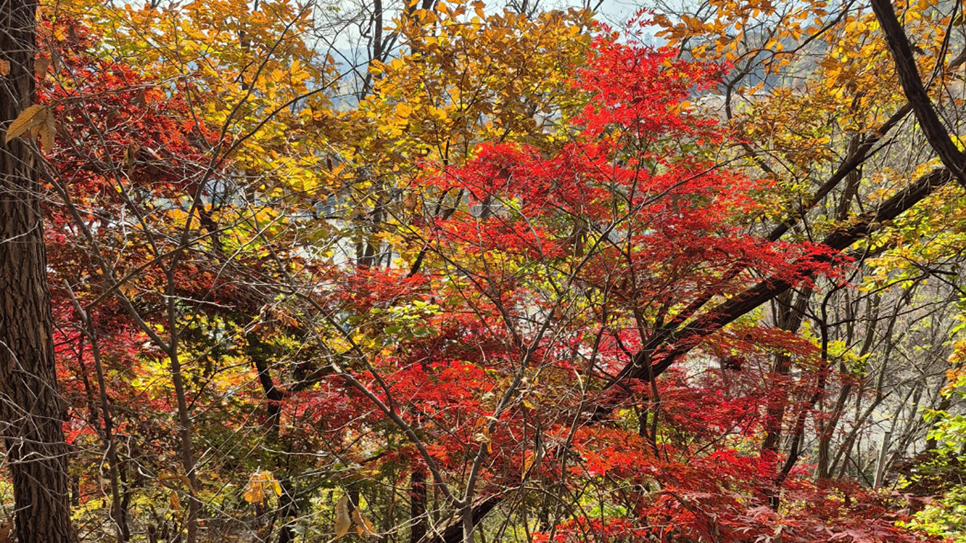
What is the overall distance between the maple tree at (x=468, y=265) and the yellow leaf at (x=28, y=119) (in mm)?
957

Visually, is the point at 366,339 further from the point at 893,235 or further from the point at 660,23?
the point at 893,235

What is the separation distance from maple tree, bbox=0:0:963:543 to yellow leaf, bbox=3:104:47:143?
0.96 meters

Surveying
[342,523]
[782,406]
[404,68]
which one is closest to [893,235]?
[782,406]

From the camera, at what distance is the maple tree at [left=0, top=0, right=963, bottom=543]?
3080 mm

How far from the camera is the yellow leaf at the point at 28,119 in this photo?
1541 millimetres

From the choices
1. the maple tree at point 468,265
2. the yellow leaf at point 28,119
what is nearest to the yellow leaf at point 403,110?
the maple tree at point 468,265

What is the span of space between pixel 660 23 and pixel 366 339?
10.4ft

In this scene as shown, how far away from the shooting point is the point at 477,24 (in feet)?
17.3

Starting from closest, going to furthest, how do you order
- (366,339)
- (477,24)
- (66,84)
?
(66,84) < (366,339) < (477,24)

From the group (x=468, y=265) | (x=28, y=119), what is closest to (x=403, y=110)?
(x=468, y=265)

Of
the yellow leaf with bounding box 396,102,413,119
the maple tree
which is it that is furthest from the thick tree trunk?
the yellow leaf with bounding box 396,102,413,119

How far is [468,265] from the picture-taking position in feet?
15.4

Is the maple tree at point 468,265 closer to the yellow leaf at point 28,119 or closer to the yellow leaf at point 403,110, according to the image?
the yellow leaf at point 403,110

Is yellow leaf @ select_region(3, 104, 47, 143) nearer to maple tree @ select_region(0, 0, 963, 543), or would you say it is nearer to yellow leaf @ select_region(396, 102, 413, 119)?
maple tree @ select_region(0, 0, 963, 543)
